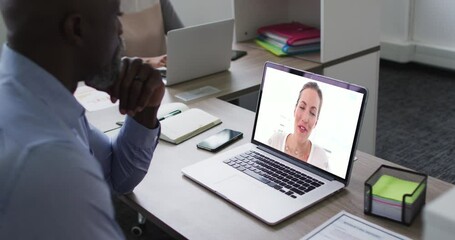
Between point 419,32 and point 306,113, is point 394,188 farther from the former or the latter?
point 419,32

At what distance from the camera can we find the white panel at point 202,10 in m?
3.50

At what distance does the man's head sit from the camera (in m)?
0.82

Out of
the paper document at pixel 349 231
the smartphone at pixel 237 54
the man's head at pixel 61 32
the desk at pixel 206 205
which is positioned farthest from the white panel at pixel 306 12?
the man's head at pixel 61 32

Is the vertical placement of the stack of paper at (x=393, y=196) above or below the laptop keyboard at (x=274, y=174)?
above

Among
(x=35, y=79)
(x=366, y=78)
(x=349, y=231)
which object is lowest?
(x=366, y=78)

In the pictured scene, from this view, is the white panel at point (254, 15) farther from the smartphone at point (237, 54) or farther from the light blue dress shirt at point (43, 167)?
the light blue dress shirt at point (43, 167)

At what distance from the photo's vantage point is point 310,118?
1324 millimetres

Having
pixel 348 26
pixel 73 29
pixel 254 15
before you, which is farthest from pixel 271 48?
pixel 73 29

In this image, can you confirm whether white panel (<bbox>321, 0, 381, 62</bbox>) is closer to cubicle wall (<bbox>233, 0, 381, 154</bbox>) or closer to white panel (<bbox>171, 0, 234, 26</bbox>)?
cubicle wall (<bbox>233, 0, 381, 154</bbox>)

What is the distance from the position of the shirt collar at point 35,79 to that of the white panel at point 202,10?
2.62 m

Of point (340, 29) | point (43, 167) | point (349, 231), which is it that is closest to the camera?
point (43, 167)

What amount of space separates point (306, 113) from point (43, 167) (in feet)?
2.50

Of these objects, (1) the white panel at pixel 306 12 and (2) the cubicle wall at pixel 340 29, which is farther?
(1) the white panel at pixel 306 12

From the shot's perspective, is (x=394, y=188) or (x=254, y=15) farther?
(x=254, y=15)
